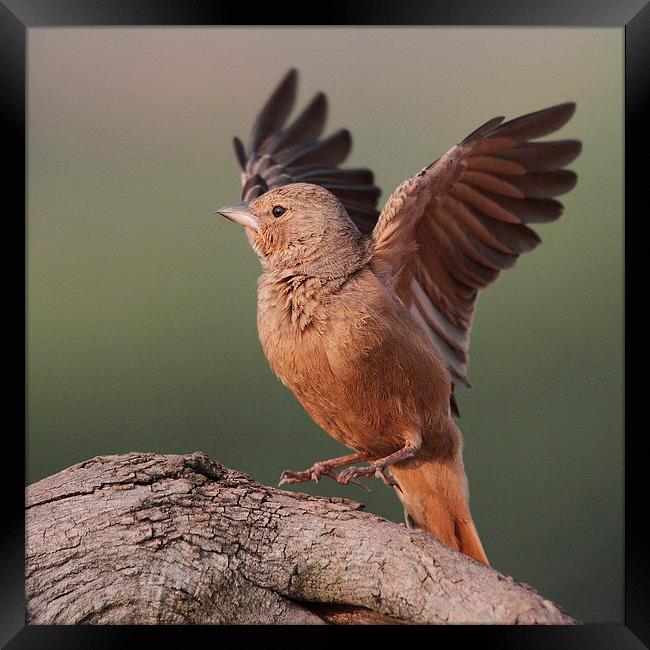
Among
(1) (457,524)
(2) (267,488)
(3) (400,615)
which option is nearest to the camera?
(3) (400,615)

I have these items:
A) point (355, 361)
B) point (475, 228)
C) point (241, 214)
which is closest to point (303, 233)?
point (241, 214)

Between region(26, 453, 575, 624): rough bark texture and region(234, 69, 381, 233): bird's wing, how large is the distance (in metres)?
2.69

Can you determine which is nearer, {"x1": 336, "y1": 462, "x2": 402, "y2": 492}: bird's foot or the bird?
{"x1": 336, "y1": 462, "x2": 402, "y2": 492}: bird's foot

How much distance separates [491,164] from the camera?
6082 millimetres

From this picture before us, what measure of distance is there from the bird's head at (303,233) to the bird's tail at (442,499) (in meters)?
1.39

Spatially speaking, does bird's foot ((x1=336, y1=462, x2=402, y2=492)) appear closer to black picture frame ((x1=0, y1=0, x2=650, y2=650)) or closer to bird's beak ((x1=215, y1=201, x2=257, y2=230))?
black picture frame ((x1=0, y1=0, x2=650, y2=650))

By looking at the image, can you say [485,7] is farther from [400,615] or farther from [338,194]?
[400,615]

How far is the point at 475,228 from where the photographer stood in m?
6.11

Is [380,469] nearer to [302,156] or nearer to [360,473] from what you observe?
[360,473]

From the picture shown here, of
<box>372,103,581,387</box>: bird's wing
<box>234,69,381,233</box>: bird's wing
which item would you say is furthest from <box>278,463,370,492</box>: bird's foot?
<box>234,69,381,233</box>: bird's wing

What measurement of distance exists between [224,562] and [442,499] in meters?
1.66

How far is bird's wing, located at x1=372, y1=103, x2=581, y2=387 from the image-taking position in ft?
19.8

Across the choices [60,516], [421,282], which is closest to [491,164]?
[421,282]
